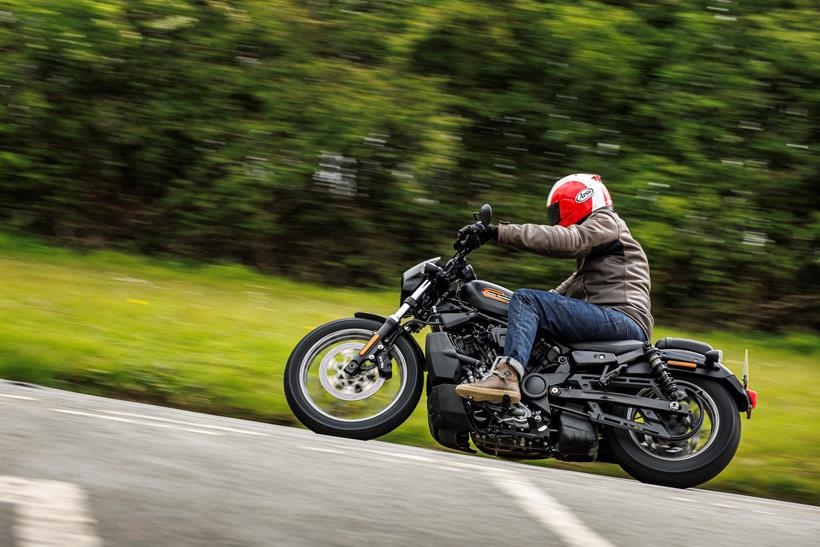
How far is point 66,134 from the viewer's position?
43.2 ft


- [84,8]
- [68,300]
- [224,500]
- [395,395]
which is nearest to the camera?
[224,500]

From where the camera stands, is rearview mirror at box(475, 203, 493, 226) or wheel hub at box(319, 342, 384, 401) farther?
wheel hub at box(319, 342, 384, 401)

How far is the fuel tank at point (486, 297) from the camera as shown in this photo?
6477 mm

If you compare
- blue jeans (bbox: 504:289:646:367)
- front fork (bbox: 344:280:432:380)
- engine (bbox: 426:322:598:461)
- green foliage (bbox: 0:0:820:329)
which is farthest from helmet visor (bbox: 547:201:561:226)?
green foliage (bbox: 0:0:820:329)

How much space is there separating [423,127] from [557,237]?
6488mm

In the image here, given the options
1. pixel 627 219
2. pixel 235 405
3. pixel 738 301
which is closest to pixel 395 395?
pixel 235 405

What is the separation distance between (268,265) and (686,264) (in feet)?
16.7

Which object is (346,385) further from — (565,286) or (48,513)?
(48,513)

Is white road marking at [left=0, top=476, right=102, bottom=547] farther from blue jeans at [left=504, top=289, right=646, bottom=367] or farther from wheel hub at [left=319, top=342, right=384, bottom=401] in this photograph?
blue jeans at [left=504, top=289, right=646, bottom=367]

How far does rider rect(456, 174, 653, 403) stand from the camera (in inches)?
245

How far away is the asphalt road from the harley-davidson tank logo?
987mm

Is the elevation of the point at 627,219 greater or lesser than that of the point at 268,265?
greater

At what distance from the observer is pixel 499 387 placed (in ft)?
20.2

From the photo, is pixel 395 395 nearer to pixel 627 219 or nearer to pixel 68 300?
pixel 68 300
